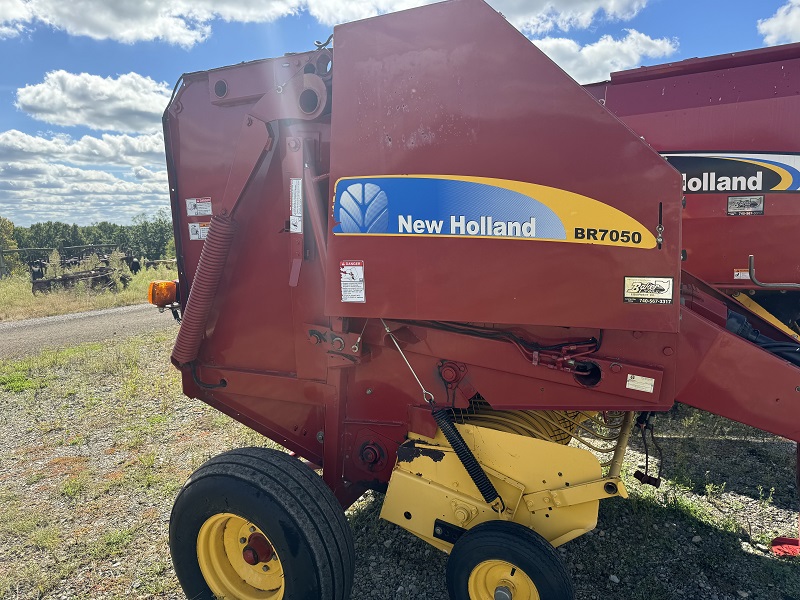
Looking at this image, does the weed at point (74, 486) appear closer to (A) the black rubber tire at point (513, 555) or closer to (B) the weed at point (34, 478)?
(B) the weed at point (34, 478)

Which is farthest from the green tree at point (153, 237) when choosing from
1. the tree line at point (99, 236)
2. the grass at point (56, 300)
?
the grass at point (56, 300)

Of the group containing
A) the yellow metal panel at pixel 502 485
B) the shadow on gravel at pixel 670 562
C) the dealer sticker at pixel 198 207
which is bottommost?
the shadow on gravel at pixel 670 562

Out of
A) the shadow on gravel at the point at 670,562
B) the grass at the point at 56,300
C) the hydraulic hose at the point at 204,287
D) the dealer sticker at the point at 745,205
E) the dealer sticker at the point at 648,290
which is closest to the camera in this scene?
the dealer sticker at the point at 648,290

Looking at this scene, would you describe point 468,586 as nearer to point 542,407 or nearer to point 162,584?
point 542,407

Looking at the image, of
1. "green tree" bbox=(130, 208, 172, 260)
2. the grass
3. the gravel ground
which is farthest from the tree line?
the gravel ground

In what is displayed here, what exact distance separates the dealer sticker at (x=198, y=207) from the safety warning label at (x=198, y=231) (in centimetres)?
6

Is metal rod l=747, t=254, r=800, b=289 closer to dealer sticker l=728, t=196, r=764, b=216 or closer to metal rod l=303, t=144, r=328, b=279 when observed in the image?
dealer sticker l=728, t=196, r=764, b=216

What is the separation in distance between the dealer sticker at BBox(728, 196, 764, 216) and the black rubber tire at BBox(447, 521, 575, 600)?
346 cm

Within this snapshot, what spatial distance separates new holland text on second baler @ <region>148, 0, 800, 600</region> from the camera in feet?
6.58

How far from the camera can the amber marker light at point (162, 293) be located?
304 cm

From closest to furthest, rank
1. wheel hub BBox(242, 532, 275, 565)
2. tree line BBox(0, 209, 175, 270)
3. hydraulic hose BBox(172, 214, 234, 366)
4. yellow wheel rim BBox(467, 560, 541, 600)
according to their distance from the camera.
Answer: yellow wheel rim BBox(467, 560, 541, 600)
wheel hub BBox(242, 532, 275, 565)
hydraulic hose BBox(172, 214, 234, 366)
tree line BBox(0, 209, 175, 270)

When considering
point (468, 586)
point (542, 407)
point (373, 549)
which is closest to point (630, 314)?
point (542, 407)

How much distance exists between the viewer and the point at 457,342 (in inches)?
91.9

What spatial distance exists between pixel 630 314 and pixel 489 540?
45.8 inches
